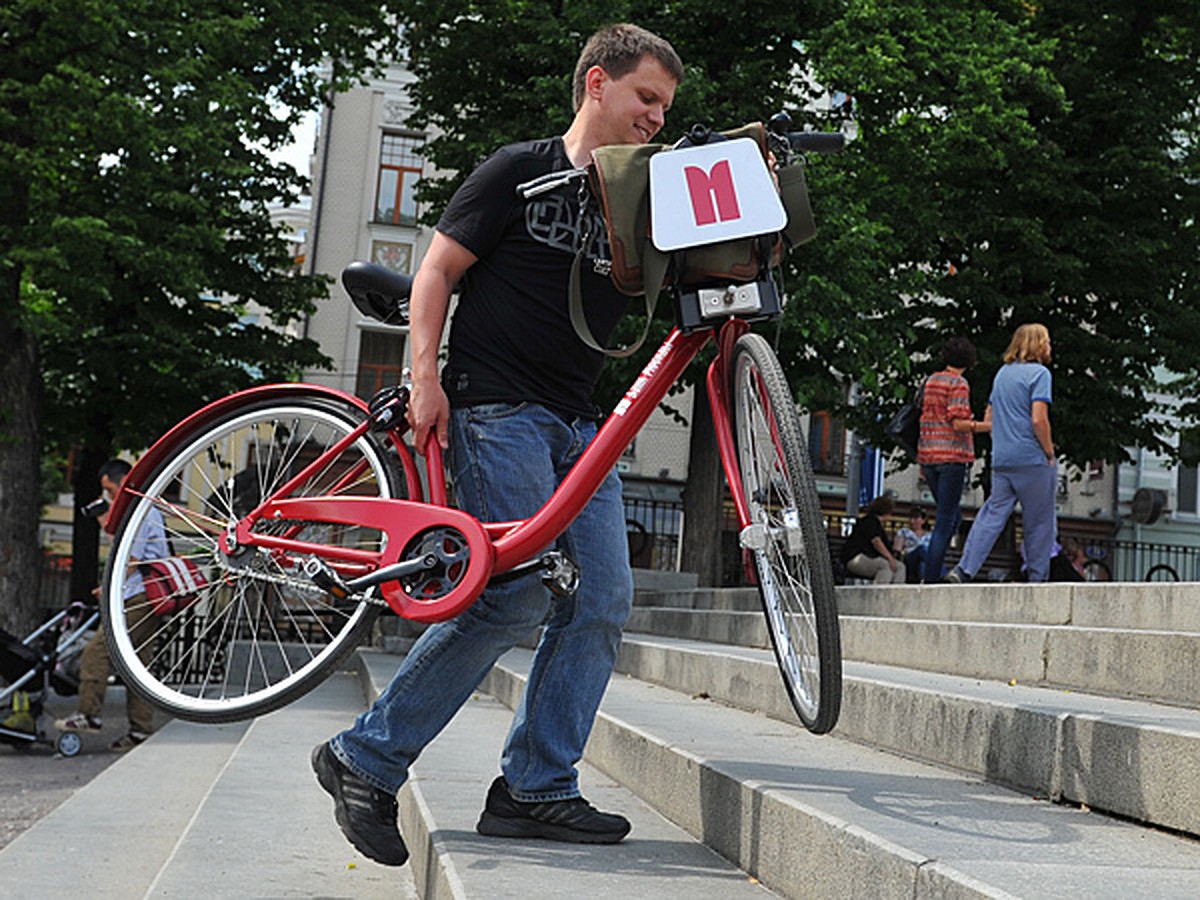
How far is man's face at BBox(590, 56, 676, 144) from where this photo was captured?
11.7 ft

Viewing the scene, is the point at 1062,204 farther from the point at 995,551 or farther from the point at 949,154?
the point at 995,551

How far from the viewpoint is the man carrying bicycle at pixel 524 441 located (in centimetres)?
345

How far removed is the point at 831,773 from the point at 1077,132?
66.7 feet

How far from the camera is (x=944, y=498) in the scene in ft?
33.3

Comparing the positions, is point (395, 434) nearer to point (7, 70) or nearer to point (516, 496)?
point (516, 496)

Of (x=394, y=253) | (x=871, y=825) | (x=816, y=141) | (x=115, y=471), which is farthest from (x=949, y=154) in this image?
(x=871, y=825)

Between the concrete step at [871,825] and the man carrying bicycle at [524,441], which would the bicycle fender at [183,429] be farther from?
the concrete step at [871,825]

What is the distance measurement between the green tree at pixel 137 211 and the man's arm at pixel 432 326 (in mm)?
12818

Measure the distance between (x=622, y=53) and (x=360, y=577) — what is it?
1.42m

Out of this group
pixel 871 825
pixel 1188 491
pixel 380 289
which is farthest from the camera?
pixel 1188 491

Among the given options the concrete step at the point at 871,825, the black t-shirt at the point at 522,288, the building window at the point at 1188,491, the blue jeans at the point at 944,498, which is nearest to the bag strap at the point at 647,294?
the black t-shirt at the point at 522,288

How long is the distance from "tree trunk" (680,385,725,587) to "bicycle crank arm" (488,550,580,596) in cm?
1607

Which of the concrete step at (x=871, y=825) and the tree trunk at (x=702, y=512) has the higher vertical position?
the tree trunk at (x=702, y=512)

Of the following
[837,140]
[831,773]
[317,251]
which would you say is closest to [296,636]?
[831,773]
